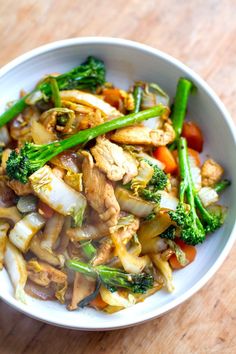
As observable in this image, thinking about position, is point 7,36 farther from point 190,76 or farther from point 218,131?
point 218,131

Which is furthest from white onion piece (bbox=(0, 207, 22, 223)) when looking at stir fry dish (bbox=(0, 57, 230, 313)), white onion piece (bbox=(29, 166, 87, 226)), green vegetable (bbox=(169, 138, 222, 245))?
green vegetable (bbox=(169, 138, 222, 245))

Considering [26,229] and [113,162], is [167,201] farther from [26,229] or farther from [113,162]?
[26,229]

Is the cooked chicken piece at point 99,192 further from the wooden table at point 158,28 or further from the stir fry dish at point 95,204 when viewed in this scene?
the wooden table at point 158,28

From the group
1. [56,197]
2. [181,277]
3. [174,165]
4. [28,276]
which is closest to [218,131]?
[174,165]

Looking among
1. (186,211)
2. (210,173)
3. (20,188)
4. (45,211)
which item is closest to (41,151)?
(20,188)

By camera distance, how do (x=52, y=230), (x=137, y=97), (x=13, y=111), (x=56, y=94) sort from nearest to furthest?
(x=52, y=230) → (x=56, y=94) → (x=13, y=111) → (x=137, y=97)

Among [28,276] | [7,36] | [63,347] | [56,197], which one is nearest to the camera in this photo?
[56,197]
